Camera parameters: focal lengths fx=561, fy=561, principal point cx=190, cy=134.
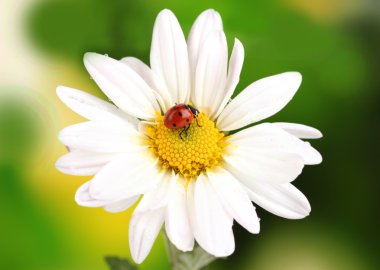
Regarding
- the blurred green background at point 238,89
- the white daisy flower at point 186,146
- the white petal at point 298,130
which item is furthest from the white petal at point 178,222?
the blurred green background at point 238,89

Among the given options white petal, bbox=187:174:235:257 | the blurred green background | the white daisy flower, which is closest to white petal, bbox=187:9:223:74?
the white daisy flower

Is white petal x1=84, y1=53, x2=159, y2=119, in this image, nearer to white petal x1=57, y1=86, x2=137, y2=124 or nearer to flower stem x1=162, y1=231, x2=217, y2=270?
white petal x1=57, y1=86, x2=137, y2=124

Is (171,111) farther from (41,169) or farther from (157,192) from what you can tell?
(41,169)

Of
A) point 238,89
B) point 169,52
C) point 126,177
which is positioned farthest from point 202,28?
point 238,89

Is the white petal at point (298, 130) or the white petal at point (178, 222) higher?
the white petal at point (298, 130)

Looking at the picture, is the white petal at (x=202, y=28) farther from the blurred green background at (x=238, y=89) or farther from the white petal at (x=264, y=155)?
the blurred green background at (x=238, y=89)

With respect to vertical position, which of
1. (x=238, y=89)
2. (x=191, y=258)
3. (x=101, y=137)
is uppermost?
(x=238, y=89)

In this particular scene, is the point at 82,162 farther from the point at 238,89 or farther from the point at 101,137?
the point at 238,89
